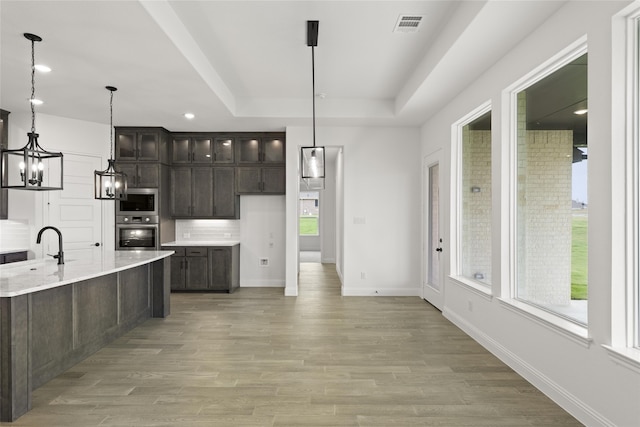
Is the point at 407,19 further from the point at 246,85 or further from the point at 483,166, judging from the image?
the point at 246,85

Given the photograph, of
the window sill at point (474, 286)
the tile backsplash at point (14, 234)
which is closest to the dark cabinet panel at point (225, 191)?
the tile backsplash at point (14, 234)

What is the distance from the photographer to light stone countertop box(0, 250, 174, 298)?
2.58 metres

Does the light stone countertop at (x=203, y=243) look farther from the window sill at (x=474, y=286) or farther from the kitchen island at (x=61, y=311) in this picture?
the window sill at (x=474, y=286)

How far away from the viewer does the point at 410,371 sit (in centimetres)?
327

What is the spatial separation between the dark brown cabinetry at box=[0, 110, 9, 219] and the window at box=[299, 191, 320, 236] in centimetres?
933

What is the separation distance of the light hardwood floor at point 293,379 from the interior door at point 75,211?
2.34m

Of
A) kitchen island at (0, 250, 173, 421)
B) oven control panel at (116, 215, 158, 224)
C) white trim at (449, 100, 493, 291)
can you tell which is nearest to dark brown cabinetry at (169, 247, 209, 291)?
oven control panel at (116, 215, 158, 224)

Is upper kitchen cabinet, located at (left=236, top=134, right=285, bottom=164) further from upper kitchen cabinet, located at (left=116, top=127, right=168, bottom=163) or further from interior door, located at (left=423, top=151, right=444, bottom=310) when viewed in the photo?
interior door, located at (left=423, top=151, right=444, bottom=310)

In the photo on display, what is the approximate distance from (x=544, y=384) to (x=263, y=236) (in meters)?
5.08

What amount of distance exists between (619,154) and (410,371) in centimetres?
222

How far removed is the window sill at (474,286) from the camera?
3.88 metres

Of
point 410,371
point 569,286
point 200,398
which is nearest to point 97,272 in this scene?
point 200,398

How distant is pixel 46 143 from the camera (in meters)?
5.67

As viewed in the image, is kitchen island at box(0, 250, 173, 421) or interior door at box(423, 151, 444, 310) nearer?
kitchen island at box(0, 250, 173, 421)
